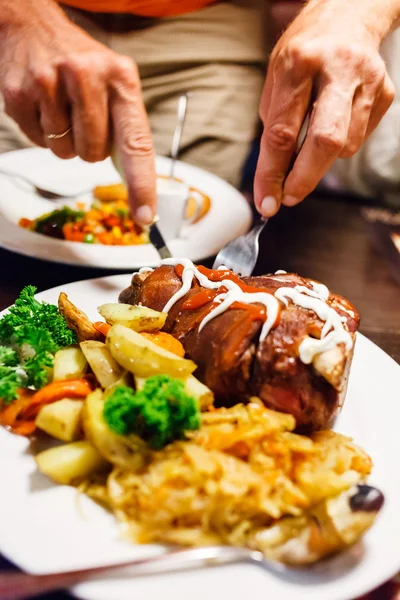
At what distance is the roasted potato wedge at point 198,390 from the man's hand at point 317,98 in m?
1.14

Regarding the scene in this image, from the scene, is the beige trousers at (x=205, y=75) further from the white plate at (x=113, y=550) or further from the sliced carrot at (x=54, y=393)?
the white plate at (x=113, y=550)

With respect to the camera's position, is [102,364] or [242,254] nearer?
[102,364]

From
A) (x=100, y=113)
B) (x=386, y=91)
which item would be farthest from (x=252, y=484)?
(x=386, y=91)

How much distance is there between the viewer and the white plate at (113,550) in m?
1.34

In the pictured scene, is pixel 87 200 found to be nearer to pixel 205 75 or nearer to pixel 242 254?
pixel 242 254

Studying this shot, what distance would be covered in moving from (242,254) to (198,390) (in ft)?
4.02

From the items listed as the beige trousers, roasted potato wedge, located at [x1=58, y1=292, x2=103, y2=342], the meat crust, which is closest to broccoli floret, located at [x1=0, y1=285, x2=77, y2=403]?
roasted potato wedge, located at [x1=58, y1=292, x2=103, y2=342]

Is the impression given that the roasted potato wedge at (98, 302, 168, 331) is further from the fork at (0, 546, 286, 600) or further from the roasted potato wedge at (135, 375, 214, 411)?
the fork at (0, 546, 286, 600)

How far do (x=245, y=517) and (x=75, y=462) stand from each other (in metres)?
0.53

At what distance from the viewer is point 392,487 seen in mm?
1763

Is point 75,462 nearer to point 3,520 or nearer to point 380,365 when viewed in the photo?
point 3,520

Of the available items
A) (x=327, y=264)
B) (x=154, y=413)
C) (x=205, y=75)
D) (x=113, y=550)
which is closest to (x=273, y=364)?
(x=154, y=413)

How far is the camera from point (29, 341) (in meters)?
1.96

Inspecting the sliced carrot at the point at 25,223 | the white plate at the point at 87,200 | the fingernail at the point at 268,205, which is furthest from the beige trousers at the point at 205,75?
the fingernail at the point at 268,205
